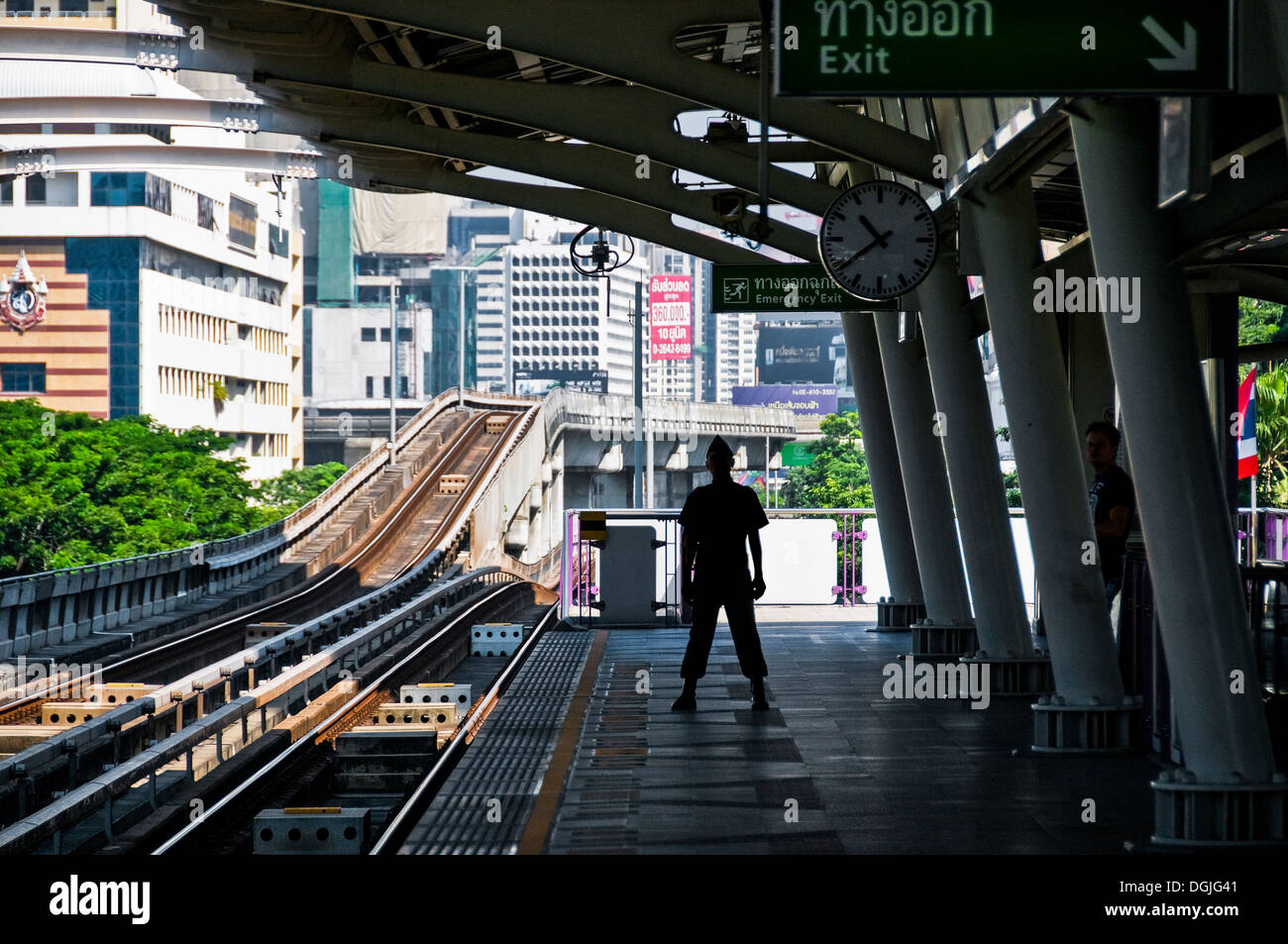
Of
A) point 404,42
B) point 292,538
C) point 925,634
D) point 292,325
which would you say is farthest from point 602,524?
point 292,325

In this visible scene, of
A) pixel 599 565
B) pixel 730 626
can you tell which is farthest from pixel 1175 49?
pixel 599 565

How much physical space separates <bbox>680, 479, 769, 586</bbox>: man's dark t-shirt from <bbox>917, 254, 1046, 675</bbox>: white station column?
2063 mm

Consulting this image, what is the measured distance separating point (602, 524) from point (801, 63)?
1322 centimetres

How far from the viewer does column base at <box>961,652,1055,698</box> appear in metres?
13.9

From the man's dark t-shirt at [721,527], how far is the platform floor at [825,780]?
3.63 ft

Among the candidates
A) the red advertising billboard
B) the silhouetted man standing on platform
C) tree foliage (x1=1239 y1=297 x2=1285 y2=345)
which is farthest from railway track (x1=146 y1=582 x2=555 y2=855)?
the red advertising billboard

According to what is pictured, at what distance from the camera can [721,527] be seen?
1277cm

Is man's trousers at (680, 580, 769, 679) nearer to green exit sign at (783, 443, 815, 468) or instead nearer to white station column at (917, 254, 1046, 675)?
white station column at (917, 254, 1046, 675)

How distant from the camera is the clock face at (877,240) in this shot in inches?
510

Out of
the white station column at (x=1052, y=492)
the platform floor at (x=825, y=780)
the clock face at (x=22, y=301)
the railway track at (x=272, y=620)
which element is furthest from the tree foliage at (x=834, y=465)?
the white station column at (x=1052, y=492)

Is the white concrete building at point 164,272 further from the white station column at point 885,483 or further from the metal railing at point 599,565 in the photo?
the white station column at point 885,483

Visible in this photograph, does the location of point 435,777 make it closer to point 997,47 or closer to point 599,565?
point 997,47

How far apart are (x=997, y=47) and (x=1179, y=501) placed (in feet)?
8.18
